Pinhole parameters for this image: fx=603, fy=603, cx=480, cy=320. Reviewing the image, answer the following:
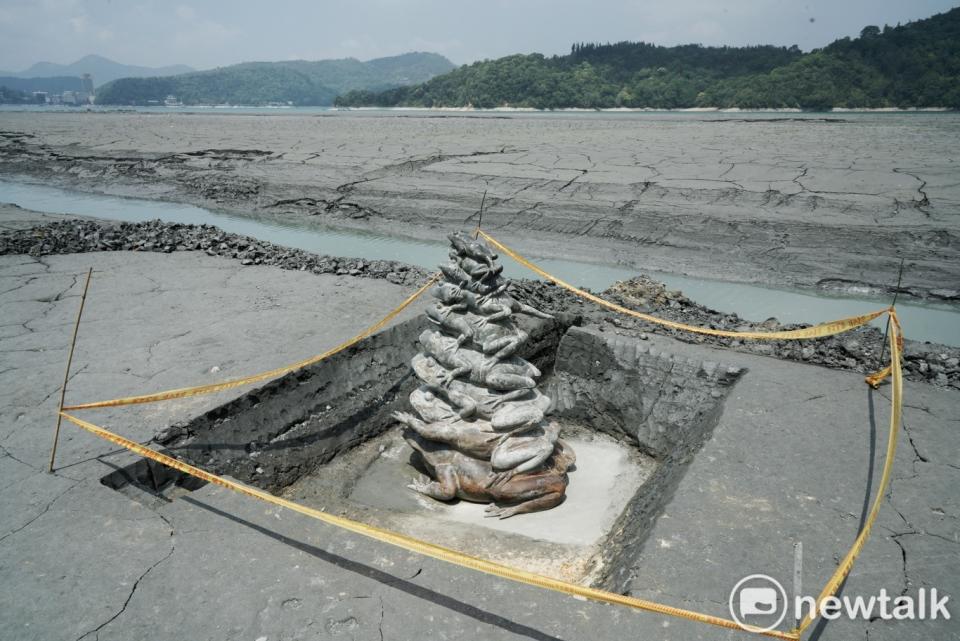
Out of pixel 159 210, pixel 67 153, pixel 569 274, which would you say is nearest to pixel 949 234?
pixel 569 274

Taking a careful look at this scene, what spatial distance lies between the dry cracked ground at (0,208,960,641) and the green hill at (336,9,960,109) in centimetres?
4135

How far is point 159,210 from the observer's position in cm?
1884

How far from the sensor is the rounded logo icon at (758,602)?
9.34 ft

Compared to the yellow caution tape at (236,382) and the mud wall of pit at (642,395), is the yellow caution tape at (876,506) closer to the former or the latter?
the mud wall of pit at (642,395)

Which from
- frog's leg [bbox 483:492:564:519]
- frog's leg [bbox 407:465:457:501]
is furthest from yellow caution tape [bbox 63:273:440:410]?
frog's leg [bbox 483:492:564:519]

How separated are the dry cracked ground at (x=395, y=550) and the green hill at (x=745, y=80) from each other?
4135cm

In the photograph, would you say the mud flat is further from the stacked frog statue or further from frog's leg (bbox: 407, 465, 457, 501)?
frog's leg (bbox: 407, 465, 457, 501)

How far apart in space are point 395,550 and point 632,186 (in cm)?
1343

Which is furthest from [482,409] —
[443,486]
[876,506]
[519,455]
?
[876,506]

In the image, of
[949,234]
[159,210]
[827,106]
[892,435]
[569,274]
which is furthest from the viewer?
[827,106]

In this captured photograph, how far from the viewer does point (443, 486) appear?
4859mm

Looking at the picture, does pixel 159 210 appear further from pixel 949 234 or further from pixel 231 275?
pixel 949 234

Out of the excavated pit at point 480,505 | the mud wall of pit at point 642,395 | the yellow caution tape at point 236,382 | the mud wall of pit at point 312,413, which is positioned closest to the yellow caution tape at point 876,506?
the excavated pit at point 480,505

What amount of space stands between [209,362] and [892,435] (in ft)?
18.7
